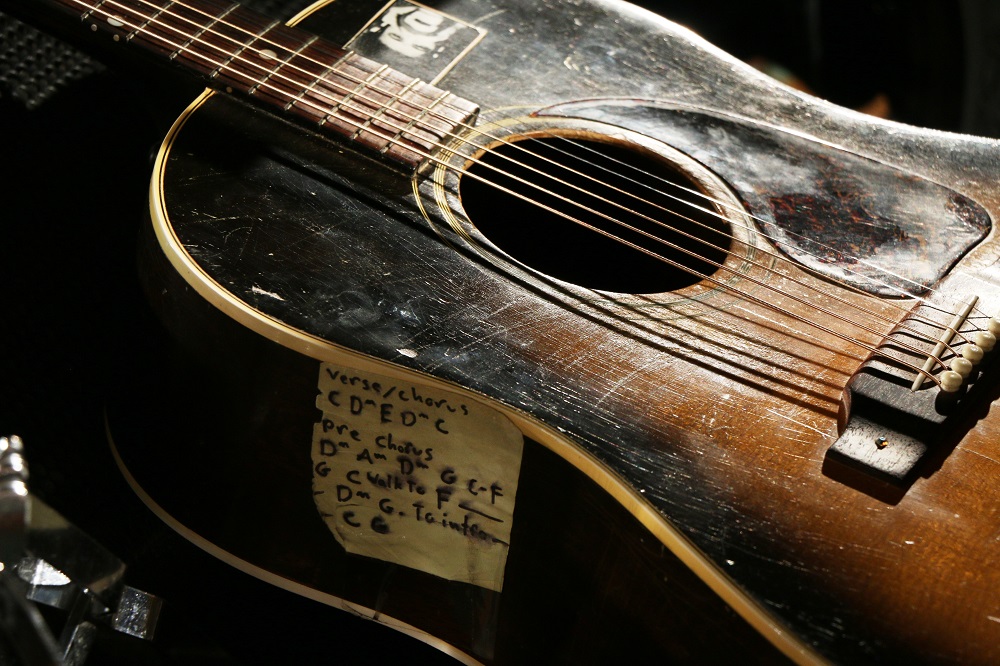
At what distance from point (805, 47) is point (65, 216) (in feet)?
4.80

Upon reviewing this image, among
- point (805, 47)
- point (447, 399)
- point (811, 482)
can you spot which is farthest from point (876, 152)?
point (805, 47)

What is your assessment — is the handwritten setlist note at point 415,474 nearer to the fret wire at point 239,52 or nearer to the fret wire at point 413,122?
the fret wire at point 413,122

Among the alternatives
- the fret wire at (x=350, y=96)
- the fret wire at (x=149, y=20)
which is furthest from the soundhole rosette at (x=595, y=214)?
the fret wire at (x=149, y=20)

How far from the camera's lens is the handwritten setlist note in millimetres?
819

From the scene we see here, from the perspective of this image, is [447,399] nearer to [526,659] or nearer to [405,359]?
[405,359]

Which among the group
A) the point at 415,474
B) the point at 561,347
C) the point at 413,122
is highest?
the point at 413,122

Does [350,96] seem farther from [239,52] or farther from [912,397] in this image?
[912,397]

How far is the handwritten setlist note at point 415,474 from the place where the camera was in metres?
0.82

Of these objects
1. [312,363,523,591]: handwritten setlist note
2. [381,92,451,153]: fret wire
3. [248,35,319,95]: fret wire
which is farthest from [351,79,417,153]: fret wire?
[312,363,523,591]: handwritten setlist note

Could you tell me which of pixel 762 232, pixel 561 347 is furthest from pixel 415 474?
pixel 762 232

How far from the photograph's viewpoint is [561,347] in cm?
82

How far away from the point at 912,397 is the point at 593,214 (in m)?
0.42

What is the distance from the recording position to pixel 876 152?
106 cm

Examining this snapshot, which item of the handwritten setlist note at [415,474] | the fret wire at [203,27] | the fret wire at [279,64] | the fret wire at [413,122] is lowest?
the handwritten setlist note at [415,474]
